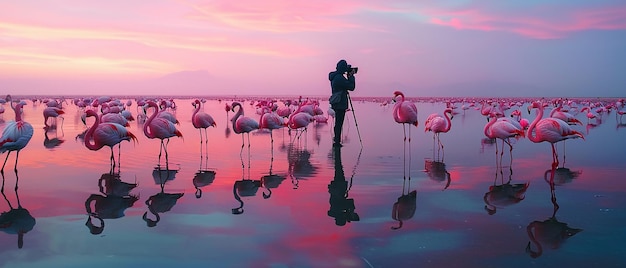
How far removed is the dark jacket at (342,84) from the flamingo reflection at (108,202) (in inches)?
257

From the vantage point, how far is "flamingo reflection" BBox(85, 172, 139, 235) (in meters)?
5.88

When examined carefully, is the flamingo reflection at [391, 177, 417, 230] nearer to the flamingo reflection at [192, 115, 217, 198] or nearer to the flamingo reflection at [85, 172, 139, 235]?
the flamingo reflection at [192, 115, 217, 198]

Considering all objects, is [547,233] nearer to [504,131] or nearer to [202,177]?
[504,131]

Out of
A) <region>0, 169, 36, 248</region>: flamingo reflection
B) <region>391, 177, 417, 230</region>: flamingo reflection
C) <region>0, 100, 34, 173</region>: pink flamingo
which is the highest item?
<region>0, 100, 34, 173</region>: pink flamingo

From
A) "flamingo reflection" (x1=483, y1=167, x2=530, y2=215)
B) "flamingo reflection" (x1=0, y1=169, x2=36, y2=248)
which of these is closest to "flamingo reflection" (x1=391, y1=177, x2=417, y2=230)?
"flamingo reflection" (x1=483, y1=167, x2=530, y2=215)

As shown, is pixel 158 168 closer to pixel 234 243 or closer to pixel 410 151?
pixel 234 243

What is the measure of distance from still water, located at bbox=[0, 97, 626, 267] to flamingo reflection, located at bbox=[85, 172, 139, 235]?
3 centimetres

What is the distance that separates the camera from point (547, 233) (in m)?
5.29

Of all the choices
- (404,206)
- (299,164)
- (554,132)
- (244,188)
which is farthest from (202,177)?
(554,132)

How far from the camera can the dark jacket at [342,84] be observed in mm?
12844

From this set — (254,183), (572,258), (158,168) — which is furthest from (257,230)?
(158,168)

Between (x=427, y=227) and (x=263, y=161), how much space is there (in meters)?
6.02

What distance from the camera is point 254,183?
8258 mm

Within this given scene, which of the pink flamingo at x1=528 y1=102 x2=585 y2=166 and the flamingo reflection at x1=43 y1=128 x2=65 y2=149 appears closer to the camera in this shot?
the pink flamingo at x1=528 y1=102 x2=585 y2=166
